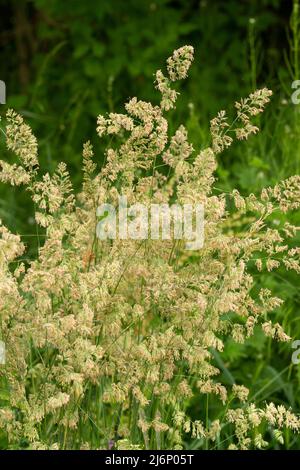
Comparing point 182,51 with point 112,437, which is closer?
point 182,51

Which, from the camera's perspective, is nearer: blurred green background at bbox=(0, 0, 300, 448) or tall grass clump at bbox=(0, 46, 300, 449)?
tall grass clump at bbox=(0, 46, 300, 449)

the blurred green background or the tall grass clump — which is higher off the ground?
the blurred green background

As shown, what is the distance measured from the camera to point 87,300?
231 cm

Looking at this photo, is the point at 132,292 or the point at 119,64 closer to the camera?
the point at 132,292

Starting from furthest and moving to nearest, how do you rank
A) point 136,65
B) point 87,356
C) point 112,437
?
point 136,65 → point 112,437 → point 87,356

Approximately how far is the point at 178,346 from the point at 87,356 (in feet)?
0.92

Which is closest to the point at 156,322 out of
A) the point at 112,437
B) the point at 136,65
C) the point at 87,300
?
the point at 112,437

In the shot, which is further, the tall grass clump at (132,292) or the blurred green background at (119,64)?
the blurred green background at (119,64)

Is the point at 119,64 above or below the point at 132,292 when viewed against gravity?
above

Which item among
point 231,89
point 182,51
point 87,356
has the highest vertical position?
point 231,89

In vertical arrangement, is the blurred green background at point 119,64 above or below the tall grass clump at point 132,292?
above
